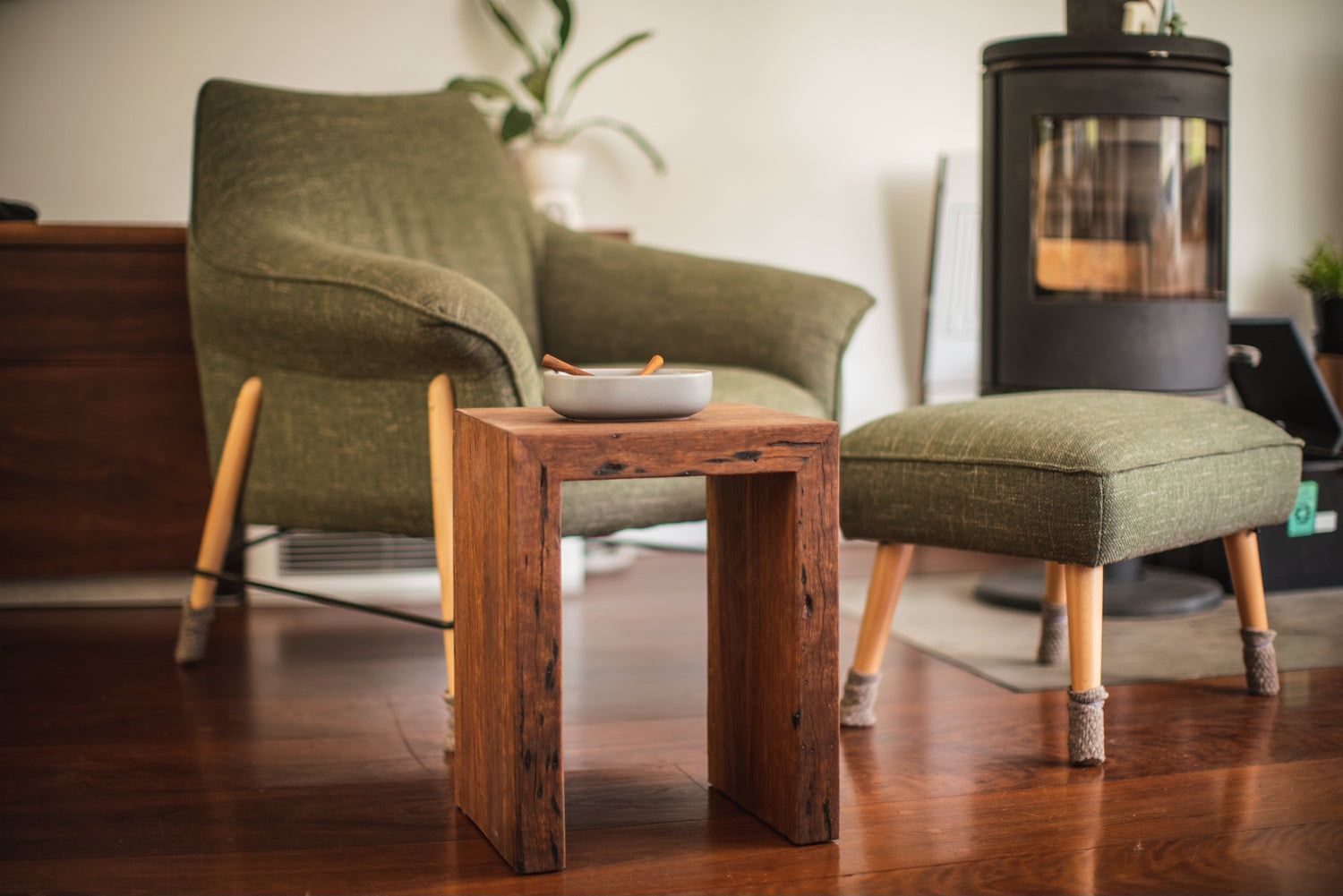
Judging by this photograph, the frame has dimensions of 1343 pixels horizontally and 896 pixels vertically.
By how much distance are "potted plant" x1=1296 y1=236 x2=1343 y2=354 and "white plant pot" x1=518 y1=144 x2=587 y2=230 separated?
1799mm

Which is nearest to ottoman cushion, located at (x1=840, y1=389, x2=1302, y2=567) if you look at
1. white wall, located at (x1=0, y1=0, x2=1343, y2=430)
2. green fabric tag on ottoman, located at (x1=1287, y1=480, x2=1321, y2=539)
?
green fabric tag on ottoman, located at (x1=1287, y1=480, x2=1321, y2=539)

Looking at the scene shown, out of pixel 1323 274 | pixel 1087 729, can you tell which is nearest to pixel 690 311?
pixel 1087 729

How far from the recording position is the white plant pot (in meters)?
2.65

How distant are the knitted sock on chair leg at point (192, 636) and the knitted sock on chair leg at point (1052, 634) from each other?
4.07 feet

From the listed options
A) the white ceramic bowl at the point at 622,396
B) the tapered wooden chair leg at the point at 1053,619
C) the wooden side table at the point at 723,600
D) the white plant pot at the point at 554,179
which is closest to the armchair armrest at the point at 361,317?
the wooden side table at the point at 723,600

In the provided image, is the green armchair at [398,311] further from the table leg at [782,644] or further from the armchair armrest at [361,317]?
the table leg at [782,644]

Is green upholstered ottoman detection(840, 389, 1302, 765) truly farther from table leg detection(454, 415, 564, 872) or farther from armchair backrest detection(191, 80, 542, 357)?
armchair backrest detection(191, 80, 542, 357)

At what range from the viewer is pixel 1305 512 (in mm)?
2334

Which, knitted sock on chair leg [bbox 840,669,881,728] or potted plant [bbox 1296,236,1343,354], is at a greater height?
potted plant [bbox 1296,236,1343,354]

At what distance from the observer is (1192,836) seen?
1.22 meters

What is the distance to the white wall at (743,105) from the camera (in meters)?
2.68

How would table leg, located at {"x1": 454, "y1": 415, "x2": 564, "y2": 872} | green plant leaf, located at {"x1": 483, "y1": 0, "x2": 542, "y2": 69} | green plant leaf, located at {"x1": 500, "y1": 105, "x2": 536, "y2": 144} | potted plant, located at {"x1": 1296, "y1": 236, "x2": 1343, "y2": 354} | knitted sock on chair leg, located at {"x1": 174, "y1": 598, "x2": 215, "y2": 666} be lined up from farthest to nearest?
potted plant, located at {"x1": 1296, "y1": 236, "x2": 1343, "y2": 354}
green plant leaf, located at {"x1": 483, "y1": 0, "x2": 542, "y2": 69}
green plant leaf, located at {"x1": 500, "y1": 105, "x2": 536, "y2": 144}
knitted sock on chair leg, located at {"x1": 174, "y1": 598, "x2": 215, "y2": 666}
table leg, located at {"x1": 454, "y1": 415, "x2": 564, "y2": 872}

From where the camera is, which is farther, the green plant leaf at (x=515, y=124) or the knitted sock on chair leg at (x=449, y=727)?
the green plant leaf at (x=515, y=124)

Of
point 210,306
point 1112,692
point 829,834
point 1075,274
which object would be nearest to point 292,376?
point 210,306
